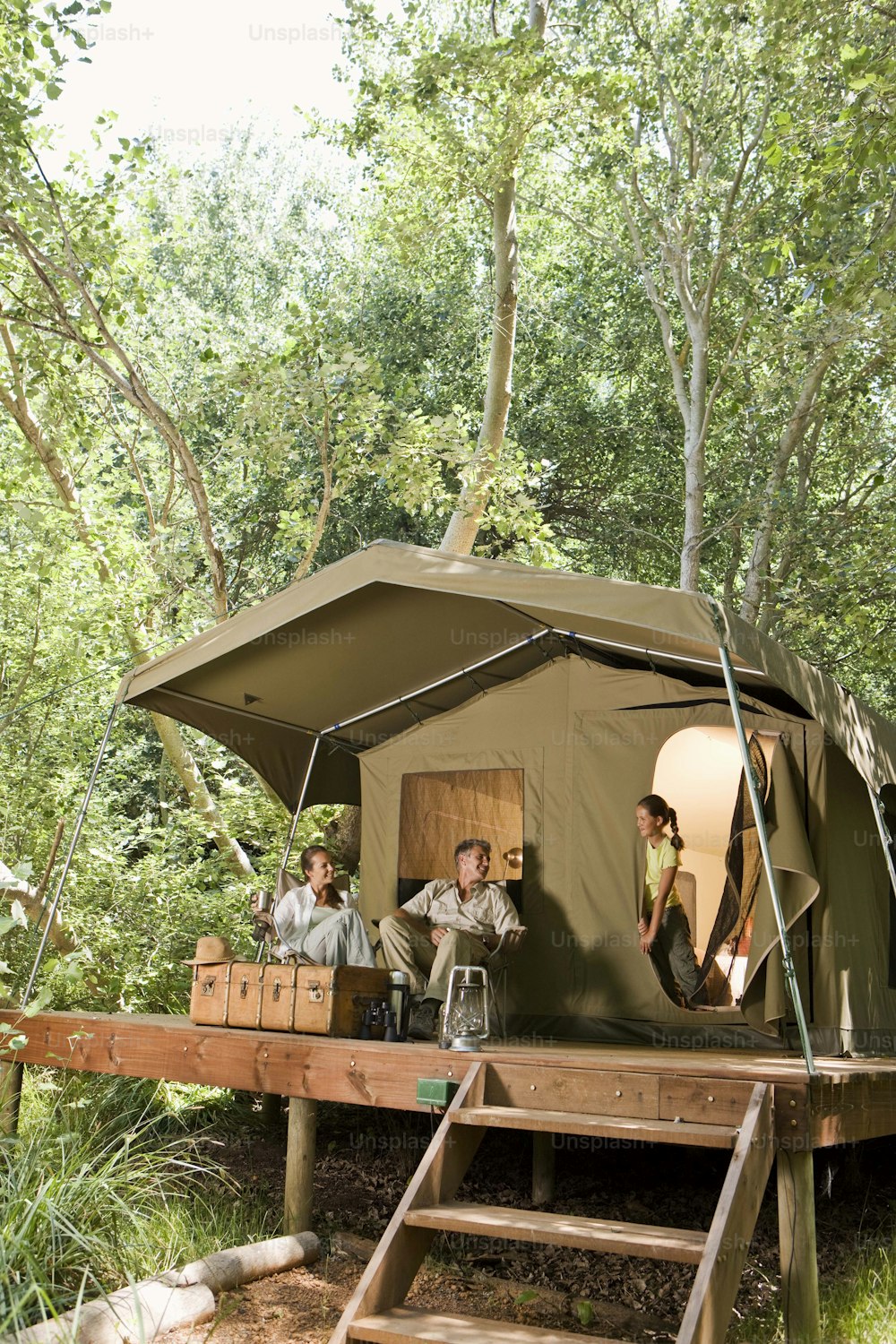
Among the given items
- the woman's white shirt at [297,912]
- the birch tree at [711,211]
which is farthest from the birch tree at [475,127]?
the woman's white shirt at [297,912]

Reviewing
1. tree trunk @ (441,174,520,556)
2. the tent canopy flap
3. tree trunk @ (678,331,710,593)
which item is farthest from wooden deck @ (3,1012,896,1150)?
tree trunk @ (678,331,710,593)

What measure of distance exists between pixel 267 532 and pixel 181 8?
5.66 meters

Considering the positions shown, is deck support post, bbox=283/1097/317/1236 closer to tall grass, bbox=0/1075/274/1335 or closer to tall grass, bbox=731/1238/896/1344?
tall grass, bbox=0/1075/274/1335

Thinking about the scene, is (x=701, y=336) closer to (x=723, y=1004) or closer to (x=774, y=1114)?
(x=723, y=1004)

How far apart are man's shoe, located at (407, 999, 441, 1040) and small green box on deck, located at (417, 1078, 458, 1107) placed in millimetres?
1255

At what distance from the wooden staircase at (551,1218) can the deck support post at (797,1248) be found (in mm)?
126

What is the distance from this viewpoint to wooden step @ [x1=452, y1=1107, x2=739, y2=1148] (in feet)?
9.41

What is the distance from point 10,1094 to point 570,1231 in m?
2.95

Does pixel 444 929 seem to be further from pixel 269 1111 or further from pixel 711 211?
pixel 711 211

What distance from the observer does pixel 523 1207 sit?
451cm

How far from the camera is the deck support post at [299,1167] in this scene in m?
3.75

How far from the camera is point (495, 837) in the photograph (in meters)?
5.38

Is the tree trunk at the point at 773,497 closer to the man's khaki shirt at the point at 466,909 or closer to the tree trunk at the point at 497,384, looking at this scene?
the tree trunk at the point at 497,384

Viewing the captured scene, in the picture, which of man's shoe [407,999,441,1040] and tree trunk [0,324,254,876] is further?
tree trunk [0,324,254,876]
